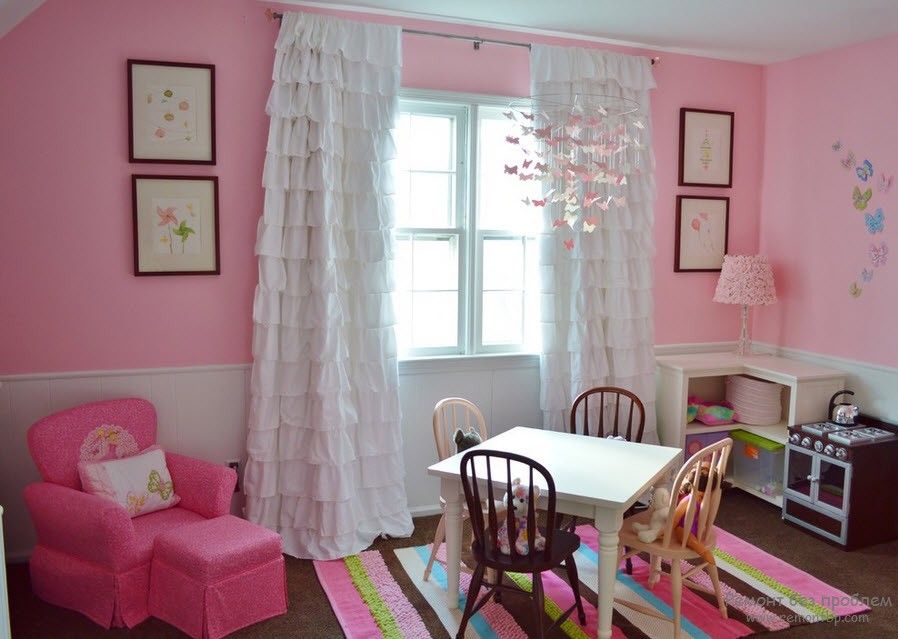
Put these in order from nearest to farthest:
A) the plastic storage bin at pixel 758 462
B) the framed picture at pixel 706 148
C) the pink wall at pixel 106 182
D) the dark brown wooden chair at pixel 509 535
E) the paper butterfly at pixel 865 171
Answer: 1. the dark brown wooden chair at pixel 509 535
2. the pink wall at pixel 106 182
3. the paper butterfly at pixel 865 171
4. the plastic storage bin at pixel 758 462
5. the framed picture at pixel 706 148

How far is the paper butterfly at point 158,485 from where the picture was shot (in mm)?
3318

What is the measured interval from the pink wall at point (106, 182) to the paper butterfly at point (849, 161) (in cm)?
235

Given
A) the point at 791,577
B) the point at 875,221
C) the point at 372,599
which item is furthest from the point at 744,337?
the point at 372,599

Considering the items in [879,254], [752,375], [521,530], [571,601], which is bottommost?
[571,601]

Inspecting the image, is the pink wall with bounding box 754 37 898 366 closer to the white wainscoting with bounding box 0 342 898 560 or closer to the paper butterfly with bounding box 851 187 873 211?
the paper butterfly with bounding box 851 187 873 211

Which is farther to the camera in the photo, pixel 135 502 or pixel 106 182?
pixel 106 182

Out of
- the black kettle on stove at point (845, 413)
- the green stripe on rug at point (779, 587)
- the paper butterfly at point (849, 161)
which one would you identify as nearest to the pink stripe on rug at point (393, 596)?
the green stripe on rug at point (779, 587)

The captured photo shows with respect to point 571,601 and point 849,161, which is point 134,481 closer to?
point 571,601

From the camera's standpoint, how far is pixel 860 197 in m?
4.16

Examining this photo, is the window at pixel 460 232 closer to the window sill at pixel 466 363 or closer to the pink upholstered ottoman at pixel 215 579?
the window sill at pixel 466 363

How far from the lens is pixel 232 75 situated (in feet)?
12.0

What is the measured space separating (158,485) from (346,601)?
0.96 m

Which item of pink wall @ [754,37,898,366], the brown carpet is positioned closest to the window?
the brown carpet

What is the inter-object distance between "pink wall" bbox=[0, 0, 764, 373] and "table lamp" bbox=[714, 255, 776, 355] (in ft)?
6.95
